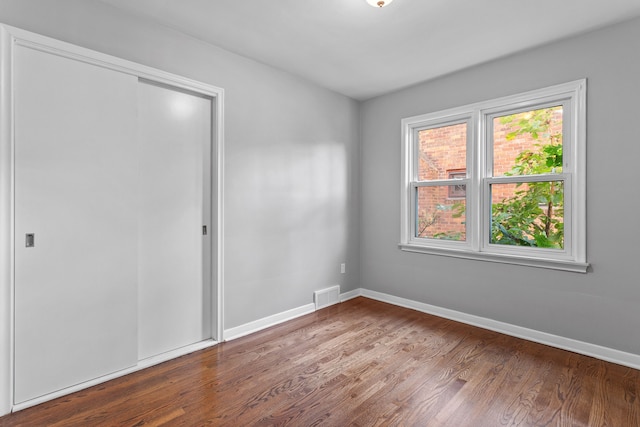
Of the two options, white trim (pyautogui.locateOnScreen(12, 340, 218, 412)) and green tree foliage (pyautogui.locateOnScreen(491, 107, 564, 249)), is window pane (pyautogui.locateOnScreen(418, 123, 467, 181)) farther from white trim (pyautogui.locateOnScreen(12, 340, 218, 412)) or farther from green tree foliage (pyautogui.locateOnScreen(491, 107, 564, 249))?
white trim (pyautogui.locateOnScreen(12, 340, 218, 412))

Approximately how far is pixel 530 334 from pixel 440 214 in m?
1.43

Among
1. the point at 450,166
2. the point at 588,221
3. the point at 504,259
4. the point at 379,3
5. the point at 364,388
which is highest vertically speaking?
the point at 379,3

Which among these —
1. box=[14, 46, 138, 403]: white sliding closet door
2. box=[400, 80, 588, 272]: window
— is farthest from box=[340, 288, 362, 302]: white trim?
box=[14, 46, 138, 403]: white sliding closet door

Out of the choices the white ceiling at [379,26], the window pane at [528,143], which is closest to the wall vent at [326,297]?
the window pane at [528,143]

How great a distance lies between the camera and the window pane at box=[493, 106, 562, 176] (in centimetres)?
287

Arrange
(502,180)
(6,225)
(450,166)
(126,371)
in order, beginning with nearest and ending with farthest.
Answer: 1. (6,225)
2. (126,371)
3. (502,180)
4. (450,166)

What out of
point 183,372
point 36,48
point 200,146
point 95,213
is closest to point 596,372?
point 183,372

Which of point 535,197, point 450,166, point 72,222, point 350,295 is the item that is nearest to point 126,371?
point 72,222

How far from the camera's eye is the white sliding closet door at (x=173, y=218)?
246cm

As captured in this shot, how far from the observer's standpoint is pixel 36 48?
195cm

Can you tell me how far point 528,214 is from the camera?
3043 millimetres

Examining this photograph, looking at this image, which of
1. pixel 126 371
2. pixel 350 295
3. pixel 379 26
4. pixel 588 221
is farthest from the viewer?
pixel 350 295

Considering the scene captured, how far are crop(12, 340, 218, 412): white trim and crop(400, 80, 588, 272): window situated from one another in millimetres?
2485

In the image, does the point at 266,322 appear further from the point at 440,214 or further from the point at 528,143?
the point at 528,143
